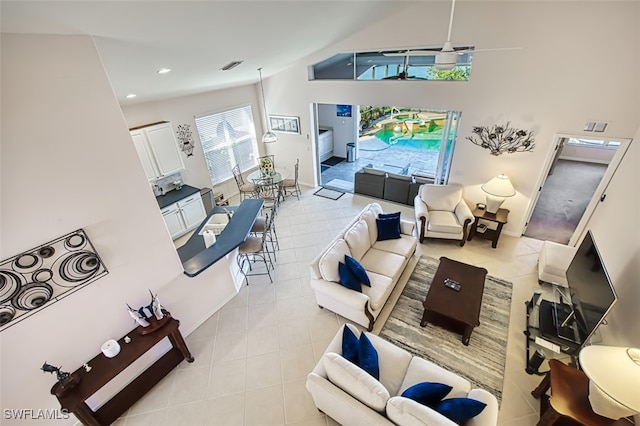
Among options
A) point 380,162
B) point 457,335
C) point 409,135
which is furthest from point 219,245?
point 409,135

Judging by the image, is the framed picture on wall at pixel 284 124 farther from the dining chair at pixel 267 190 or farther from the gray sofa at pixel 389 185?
the gray sofa at pixel 389 185

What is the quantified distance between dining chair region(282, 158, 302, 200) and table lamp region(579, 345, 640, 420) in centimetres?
594

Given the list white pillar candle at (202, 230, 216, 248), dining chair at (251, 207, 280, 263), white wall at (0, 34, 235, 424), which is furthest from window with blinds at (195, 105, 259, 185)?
white wall at (0, 34, 235, 424)

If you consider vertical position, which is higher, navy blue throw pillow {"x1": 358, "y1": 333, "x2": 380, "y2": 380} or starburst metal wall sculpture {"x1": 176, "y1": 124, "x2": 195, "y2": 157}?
starburst metal wall sculpture {"x1": 176, "y1": 124, "x2": 195, "y2": 157}

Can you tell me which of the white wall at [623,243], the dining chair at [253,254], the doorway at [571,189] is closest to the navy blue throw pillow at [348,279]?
the dining chair at [253,254]

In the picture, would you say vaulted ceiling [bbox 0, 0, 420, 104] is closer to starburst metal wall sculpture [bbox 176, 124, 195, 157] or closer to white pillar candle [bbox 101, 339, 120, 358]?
starburst metal wall sculpture [bbox 176, 124, 195, 157]

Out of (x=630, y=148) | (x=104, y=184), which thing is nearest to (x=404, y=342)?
(x=104, y=184)

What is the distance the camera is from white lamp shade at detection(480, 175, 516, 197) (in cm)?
483

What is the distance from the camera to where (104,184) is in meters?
2.60

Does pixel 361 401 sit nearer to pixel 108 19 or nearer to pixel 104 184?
pixel 104 184

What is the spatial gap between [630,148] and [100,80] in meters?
6.30

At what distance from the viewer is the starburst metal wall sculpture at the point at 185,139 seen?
613cm

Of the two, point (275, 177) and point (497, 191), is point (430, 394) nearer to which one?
point (497, 191)

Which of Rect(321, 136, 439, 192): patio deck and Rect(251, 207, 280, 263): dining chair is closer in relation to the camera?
Rect(251, 207, 280, 263): dining chair
